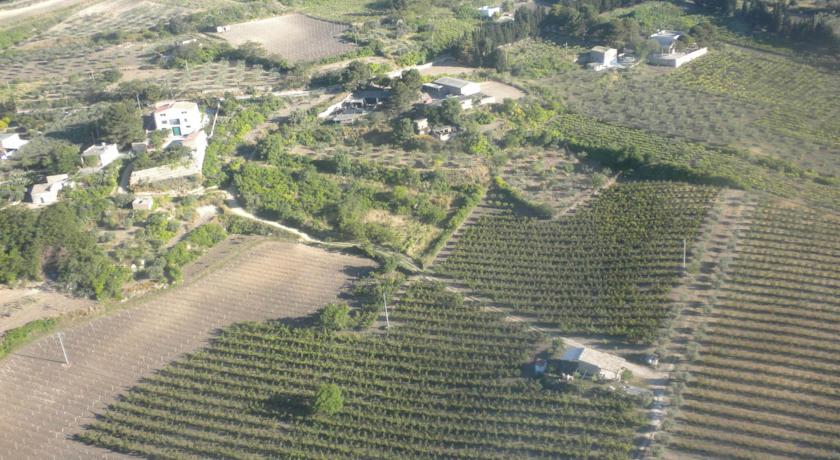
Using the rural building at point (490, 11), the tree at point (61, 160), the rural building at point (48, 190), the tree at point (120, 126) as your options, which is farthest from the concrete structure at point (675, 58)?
the rural building at point (48, 190)

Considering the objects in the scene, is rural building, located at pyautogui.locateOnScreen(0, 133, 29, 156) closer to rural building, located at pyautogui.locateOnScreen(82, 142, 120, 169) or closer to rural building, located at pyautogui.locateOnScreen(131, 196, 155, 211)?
rural building, located at pyautogui.locateOnScreen(82, 142, 120, 169)

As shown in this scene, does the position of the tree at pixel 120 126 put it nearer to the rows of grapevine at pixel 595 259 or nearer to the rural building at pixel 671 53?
the rows of grapevine at pixel 595 259

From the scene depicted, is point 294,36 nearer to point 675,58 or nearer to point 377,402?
point 675,58

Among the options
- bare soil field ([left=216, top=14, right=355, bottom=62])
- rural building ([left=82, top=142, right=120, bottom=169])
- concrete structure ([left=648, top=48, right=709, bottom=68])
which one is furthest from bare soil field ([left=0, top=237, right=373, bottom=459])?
concrete structure ([left=648, top=48, right=709, bottom=68])

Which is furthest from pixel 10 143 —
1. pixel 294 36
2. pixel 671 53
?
pixel 671 53

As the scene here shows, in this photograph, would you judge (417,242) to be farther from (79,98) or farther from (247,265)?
(79,98)

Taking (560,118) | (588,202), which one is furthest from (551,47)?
(588,202)
